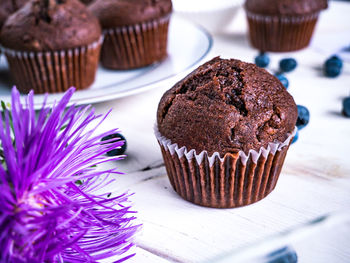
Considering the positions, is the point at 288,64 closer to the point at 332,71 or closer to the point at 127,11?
the point at 332,71

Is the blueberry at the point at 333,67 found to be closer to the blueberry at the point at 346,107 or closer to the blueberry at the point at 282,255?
the blueberry at the point at 346,107

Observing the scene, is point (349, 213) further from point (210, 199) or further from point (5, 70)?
point (5, 70)

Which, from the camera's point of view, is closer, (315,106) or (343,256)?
(343,256)

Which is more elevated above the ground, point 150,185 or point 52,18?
point 52,18

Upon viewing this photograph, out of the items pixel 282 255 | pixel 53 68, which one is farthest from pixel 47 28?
pixel 282 255

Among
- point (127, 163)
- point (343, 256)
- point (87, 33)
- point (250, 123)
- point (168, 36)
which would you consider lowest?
point (168, 36)

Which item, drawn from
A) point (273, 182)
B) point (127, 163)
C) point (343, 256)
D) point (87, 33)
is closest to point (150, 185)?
point (127, 163)

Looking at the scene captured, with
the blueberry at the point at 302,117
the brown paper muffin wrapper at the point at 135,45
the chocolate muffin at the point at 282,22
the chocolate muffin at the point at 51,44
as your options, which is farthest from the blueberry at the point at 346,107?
the chocolate muffin at the point at 51,44
